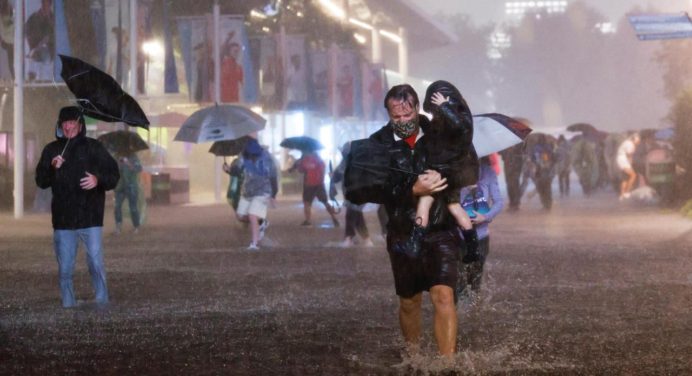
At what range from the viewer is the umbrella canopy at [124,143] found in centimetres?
1925

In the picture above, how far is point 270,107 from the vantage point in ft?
125

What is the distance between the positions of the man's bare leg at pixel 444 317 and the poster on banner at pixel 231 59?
91.4 feet

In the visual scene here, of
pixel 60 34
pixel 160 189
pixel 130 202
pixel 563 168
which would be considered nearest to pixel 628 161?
pixel 563 168

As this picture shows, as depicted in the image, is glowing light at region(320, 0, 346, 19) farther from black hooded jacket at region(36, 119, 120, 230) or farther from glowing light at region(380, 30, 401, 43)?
black hooded jacket at region(36, 119, 120, 230)

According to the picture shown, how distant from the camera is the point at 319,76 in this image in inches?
1642

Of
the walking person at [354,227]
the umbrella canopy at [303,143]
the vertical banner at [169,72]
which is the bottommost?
the walking person at [354,227]

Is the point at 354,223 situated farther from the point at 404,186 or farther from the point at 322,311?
the point at 404,186

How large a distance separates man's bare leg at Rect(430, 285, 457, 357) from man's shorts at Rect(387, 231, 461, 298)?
1.8 inches

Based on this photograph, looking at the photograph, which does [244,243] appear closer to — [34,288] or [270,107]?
[34,288]

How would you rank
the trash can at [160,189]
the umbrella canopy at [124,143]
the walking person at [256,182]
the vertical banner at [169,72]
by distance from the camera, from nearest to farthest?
the walking person at [256,182], the umbrella canopy at [124,143], the vertical banner at [169,72], the trash can at [160,189]

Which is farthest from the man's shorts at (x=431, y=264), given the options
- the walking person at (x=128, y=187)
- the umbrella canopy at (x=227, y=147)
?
the walking person at (x=128, y=187)

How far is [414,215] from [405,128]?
0.48 meters

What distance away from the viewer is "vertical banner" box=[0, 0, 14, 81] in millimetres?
26516

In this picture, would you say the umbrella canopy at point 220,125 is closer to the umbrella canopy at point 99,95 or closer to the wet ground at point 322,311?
the wet ground at point 322,311
